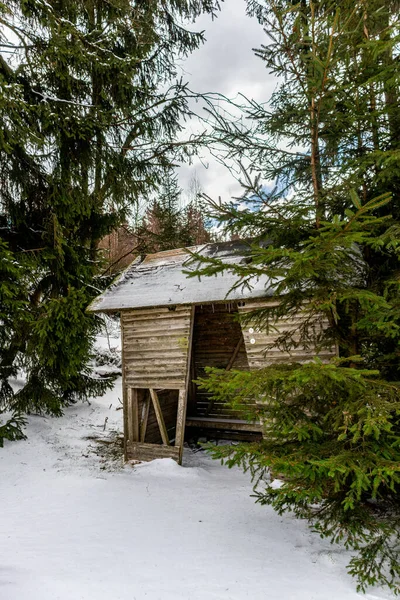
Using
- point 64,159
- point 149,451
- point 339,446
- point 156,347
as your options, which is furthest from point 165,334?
point 64,159

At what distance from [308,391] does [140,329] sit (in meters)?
4.09

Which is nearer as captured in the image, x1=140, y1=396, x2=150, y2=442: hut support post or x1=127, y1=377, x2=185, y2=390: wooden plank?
x1=127, y1=377, x2=185, y2=390: wooden plank

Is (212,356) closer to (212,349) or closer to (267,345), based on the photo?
(212,349)

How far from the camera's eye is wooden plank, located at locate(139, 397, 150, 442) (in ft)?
23.2

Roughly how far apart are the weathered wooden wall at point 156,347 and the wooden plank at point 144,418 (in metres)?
0.62

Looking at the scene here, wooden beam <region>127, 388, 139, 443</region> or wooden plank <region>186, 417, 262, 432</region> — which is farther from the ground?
wooden beam <region>127, 388, 139, 443</region>

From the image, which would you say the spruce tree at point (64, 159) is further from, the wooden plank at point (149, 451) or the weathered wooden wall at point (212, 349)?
the weathered wooden wall at point (212, 349)

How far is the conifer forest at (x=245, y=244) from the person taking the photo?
3182 mm

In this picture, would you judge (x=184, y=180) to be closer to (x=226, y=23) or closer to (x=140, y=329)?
(x=226, y=23)

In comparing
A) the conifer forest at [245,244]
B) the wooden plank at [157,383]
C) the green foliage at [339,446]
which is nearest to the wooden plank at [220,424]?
the conifer forest at [245,244]

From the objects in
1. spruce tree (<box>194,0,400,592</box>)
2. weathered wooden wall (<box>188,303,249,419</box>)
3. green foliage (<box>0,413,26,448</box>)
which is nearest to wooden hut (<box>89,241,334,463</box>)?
weathered wooden wall (<box>188,303,249,419</box>)

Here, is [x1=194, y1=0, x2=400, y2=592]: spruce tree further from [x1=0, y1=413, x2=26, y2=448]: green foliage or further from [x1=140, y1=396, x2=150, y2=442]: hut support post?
[x1=0, y1=413, x2=26, y2=448]: green foliage

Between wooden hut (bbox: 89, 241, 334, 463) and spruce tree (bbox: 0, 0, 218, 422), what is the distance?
1073 millimetres

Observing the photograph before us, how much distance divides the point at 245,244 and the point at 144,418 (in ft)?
13.4
